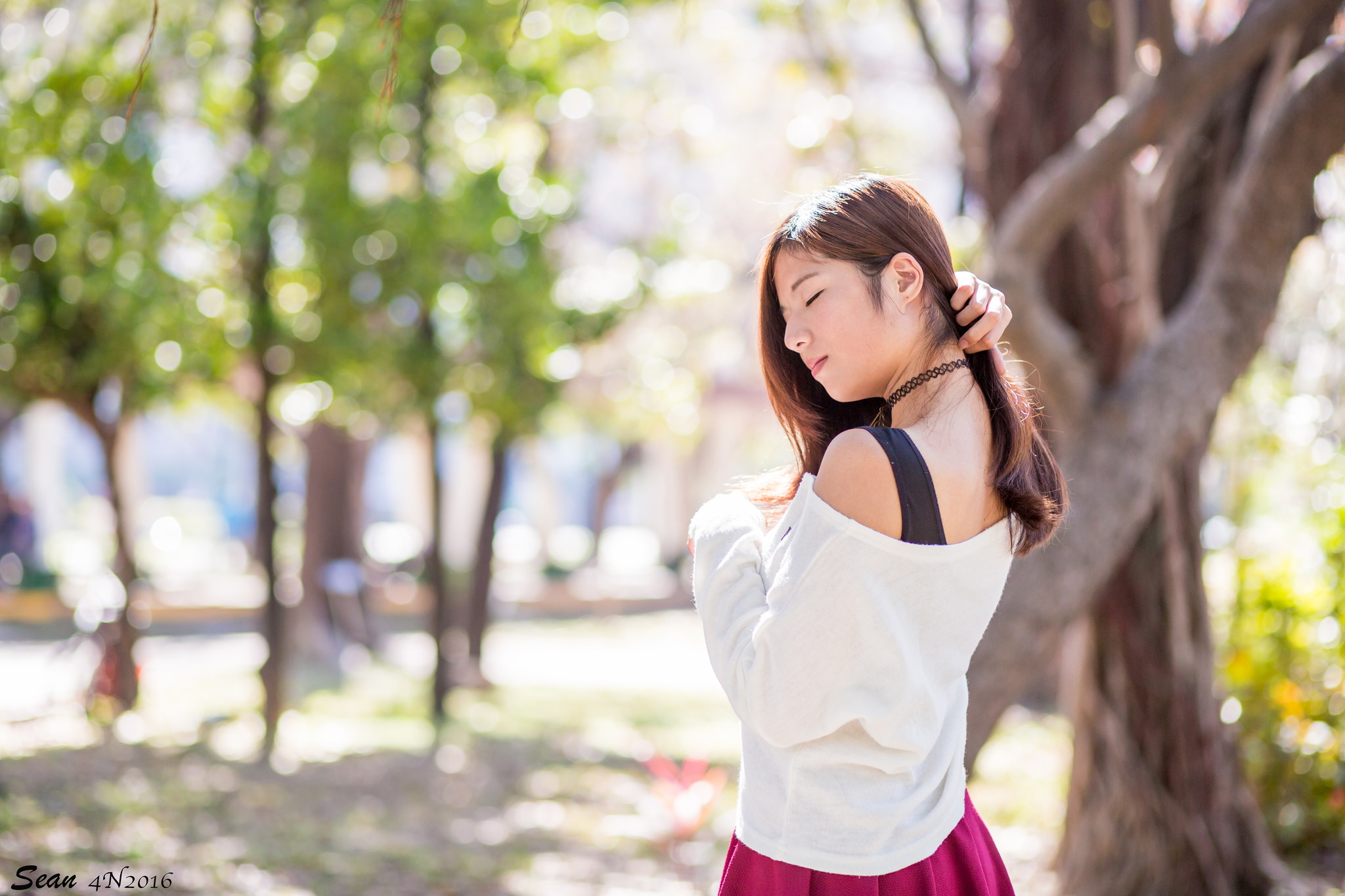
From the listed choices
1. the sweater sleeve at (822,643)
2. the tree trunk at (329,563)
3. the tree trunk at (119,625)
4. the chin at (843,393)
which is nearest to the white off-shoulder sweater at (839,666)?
the sweater sleeve at (822,643)

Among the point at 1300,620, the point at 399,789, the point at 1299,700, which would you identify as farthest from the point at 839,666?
the point at 399,789

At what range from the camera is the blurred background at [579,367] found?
3.75 meters

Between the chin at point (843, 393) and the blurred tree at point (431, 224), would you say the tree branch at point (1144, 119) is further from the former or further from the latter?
the blurred tree at point (431, 224)

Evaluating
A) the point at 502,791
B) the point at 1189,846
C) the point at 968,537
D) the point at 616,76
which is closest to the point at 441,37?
the point at 616,76

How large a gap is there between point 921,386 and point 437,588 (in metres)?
8.56

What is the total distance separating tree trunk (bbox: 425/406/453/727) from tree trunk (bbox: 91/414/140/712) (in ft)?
7.36

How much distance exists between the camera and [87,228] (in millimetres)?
7238

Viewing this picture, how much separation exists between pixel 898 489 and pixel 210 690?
10.3 m

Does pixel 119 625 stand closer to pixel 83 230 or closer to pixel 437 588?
pixel 437 588

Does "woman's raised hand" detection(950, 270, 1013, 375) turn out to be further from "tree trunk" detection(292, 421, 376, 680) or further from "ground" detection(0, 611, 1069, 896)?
"tree trunk" detection(292, 421, 376, 680)

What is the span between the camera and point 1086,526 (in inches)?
125

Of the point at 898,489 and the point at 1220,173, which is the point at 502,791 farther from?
the point at 898,489

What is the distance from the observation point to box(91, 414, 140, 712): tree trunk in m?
8.30

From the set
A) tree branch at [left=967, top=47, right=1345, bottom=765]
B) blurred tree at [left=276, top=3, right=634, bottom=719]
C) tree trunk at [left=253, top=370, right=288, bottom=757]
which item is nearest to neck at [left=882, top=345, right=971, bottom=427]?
tree branch at [left=967, top=47, right=1345, bottom=765]
